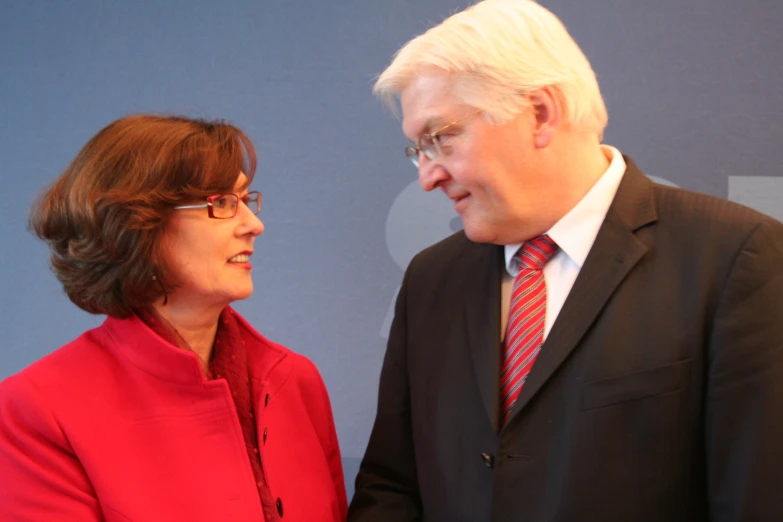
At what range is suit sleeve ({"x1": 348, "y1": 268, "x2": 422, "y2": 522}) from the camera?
1.86 metres

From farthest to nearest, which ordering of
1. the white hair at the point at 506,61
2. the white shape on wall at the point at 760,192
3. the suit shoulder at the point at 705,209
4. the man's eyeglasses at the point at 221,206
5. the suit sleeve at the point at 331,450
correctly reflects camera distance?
the white shape on wall at the point at 760,192
the suit sleeve at the point at 331,450
the man's eyeglasses at the point at 221,206
the white hair at the point at 506,61
the suit shoulder at the point at 705,209

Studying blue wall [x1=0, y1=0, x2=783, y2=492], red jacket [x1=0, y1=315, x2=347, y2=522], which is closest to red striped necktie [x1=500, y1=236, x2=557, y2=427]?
red jacket [x1=0, y1=315, x2=347, y2=522]

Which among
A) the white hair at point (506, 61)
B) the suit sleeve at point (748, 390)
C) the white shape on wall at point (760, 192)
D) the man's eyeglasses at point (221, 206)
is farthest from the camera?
the white shape on wall at point (760, 192)

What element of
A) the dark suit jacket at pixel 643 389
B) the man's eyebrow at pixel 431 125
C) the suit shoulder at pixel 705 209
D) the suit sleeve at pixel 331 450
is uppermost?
the man's eyebrow at pixel 431 125

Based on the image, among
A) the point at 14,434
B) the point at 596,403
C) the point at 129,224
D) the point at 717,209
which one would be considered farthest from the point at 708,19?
the point at 14,434

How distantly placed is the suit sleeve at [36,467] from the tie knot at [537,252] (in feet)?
3.17

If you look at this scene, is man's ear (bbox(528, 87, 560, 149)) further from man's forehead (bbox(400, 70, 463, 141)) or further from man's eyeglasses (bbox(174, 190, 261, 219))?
man's eyeglasses (bbox(174, 190, 261, 219))

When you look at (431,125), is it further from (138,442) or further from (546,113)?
(138,442)

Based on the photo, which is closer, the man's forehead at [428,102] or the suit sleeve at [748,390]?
the suit sleeve at [748,390]

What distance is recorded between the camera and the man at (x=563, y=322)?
1428mm

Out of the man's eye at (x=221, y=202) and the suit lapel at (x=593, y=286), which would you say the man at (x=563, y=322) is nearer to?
the suit lapel at (x=593, y=286)

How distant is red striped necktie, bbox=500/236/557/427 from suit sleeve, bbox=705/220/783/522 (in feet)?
1.09

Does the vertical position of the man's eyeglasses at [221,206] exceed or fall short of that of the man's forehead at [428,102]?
it falls short

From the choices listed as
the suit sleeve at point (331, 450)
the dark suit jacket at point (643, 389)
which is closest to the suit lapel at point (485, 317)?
the dark suit jacket at point (643, 389)
